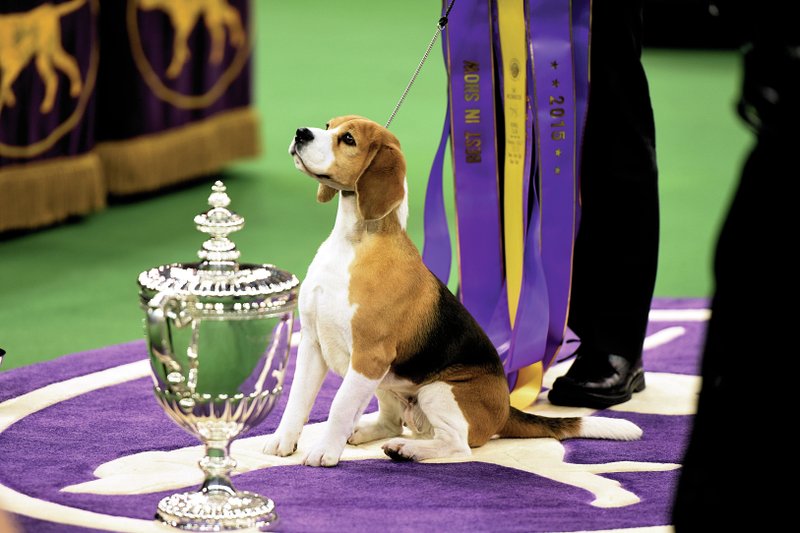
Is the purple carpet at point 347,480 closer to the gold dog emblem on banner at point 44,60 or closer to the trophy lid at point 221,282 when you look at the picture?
the trophy lid at point 221,282

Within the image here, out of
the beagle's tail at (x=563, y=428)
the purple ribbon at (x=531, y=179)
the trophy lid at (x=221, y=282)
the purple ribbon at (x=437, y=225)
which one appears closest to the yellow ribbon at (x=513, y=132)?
the purple ribbon at (x=531, y=179)

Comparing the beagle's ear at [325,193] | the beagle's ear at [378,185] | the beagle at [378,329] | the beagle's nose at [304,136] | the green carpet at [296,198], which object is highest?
the beagle's nose at [304,136]

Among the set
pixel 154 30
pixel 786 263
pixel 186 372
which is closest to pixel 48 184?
pixel 154 30

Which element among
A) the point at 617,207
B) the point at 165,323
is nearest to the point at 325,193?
the point at 165,323

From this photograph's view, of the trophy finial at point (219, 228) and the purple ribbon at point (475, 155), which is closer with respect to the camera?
the trophy finial at point (219, 228)

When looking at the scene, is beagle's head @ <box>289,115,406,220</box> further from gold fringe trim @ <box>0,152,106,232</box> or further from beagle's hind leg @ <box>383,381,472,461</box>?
gold fringe trim @ <box>0,152,106,232</box>

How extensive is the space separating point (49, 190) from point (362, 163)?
2796mm

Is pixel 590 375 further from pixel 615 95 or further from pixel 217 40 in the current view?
pixel 217 40

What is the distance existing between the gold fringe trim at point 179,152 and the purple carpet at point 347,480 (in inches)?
94.5

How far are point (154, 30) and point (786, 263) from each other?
4.40 m

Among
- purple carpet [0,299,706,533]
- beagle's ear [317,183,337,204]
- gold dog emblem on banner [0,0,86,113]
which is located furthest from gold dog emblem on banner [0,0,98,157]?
beagle's ear [317,183,337,204]

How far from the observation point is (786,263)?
2061 mm

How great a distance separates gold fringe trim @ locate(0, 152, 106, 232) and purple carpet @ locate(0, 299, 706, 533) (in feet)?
5.83

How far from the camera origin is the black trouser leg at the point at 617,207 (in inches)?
145
